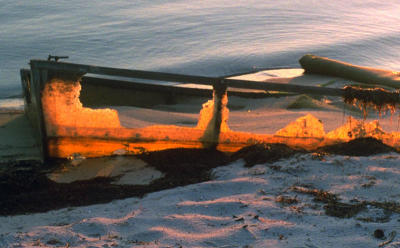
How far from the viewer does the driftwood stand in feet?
35.3

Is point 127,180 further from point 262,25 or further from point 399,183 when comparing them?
point 262,25

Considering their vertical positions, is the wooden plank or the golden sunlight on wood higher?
the wooden plank

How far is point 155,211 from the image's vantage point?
4.38 m

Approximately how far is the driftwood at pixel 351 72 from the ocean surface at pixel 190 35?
42.3 inches

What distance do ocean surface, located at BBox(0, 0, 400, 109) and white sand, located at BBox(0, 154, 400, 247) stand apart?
6348mm

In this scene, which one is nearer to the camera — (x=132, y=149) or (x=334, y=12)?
(x=132, y=149)

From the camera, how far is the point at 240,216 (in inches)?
164

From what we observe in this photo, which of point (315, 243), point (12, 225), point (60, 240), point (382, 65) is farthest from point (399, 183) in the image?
point (382, 65)

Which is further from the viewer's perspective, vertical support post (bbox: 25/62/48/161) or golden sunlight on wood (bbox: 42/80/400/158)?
golden sunlight on wood (bbox: 42/80/400/158)

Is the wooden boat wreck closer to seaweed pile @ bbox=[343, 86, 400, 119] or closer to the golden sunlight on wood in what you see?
the golden sunlight on wood

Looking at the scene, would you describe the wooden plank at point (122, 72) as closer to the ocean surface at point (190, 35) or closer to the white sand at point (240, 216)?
the white sand at point (240, 216)

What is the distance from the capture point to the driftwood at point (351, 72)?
10.8 metres

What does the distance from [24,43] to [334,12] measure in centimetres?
1256

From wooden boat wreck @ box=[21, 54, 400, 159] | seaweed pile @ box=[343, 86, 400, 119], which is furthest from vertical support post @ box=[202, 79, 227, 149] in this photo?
seaweed pile @ box=[343, 86, 400, 119]
